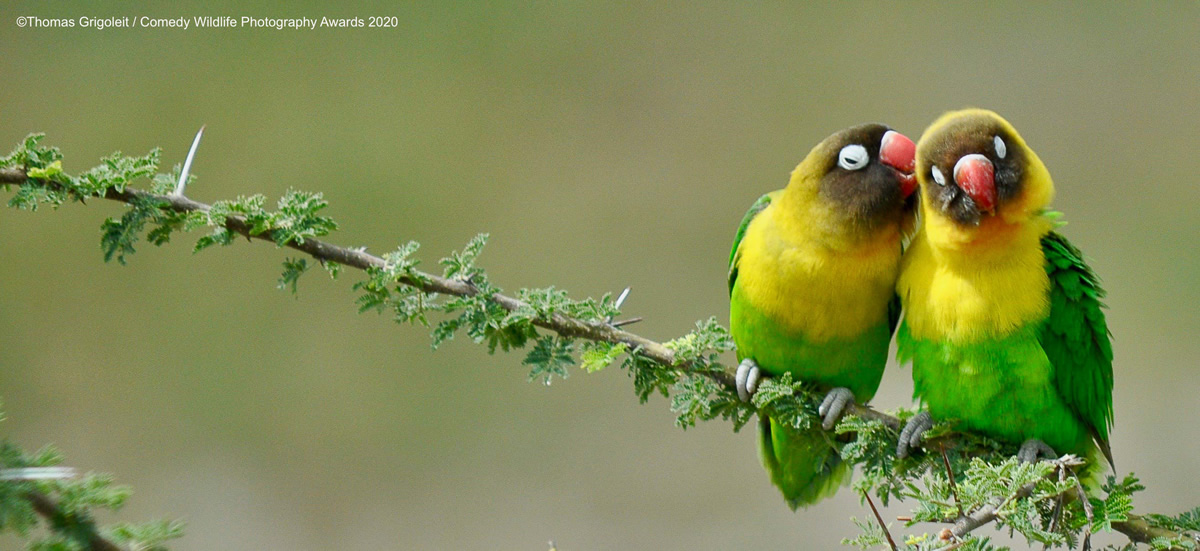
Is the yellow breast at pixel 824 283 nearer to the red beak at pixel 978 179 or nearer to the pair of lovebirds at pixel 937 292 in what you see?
the pair of lovebirds at pixel 937 292

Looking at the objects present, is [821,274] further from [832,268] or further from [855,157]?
[855,157]

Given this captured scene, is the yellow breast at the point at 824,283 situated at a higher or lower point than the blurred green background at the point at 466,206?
lower

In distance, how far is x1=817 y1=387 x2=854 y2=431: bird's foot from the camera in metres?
1.37

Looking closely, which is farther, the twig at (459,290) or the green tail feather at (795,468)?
the green tail feather at (795,468)

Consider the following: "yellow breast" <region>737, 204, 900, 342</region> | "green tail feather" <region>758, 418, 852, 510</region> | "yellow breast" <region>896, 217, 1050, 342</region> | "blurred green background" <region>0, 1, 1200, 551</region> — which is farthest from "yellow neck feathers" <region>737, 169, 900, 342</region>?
"blurred green background" <region>0, 1, 1200, 551</region>

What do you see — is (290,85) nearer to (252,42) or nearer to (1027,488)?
(252,42)

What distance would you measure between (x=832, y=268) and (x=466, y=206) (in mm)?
2124

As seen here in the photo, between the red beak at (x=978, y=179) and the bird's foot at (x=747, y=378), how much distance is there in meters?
0.43

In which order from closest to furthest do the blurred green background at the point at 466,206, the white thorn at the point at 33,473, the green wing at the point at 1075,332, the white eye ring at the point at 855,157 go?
the white thorn at the point at 33,473 → the green wing at the point at 1075,332 → the white eye ring at the point at 855,157 → the blurred green background at the point at 466,206

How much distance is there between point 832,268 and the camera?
4.93 feet

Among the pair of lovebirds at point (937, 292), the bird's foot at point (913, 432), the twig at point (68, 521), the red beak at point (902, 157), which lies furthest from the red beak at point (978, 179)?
the twig at point (68, 521)

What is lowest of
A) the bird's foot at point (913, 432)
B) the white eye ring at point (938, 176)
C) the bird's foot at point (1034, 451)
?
the bird's foot at point (1034, 451)

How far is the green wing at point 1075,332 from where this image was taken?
4.68ft

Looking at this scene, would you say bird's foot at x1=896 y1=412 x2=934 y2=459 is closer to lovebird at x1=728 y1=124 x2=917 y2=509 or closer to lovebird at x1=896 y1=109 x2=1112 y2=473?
lovebird at x1=896 y1=109 x2=1112 y2=473
